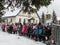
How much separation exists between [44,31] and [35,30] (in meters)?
1.98

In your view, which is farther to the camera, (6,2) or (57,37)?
(57,37)

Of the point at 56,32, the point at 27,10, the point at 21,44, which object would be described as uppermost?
the point at 27,10

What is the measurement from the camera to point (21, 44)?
51.2ft

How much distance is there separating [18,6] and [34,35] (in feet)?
41.3

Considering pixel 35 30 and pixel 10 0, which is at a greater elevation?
pixel 10 0

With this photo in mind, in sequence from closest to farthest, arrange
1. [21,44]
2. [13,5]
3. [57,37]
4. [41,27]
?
1. [13,5]
2. [57,37]
3. [21,44]
4. [41,27]

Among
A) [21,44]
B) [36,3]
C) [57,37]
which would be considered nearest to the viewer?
[36,3]

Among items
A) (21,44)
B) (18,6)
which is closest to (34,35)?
(21,44)

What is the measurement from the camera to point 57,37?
11945mm

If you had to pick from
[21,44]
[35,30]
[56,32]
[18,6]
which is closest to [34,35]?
[35,30]

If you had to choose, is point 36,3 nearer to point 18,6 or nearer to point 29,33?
point 18,6

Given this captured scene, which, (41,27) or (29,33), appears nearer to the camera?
(41,27)

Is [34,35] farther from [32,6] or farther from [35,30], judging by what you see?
[32,6]

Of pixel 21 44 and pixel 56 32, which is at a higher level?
pixel 56 32
